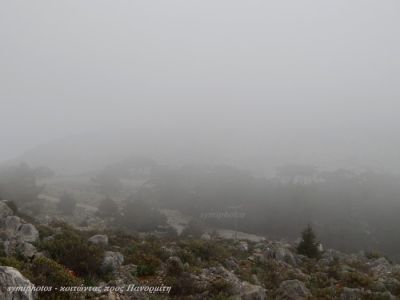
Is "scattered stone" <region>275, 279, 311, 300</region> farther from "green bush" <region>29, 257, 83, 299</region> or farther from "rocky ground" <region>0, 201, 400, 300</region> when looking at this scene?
"green bush" <region>29, 257, 83, 299</region>

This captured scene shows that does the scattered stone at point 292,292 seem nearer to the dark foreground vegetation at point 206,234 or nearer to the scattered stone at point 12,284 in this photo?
the dark foreground vegetation at point 206,234

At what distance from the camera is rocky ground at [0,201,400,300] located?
11.4 metres

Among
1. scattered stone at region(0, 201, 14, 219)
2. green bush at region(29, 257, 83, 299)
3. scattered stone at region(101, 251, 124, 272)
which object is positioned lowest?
scattered stone at region(0, 201, 14, 219)

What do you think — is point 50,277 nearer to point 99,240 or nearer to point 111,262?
point 111,262

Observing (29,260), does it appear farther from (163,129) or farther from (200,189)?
(163,129)

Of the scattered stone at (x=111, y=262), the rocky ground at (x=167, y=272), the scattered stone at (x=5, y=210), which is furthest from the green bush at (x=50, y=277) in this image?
the scattered stone at (x=5, y=210)

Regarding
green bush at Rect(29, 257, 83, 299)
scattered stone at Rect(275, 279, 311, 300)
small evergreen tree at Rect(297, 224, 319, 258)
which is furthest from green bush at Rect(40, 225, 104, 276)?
small evergreen tree at Rect(297, 224, 319, 258)

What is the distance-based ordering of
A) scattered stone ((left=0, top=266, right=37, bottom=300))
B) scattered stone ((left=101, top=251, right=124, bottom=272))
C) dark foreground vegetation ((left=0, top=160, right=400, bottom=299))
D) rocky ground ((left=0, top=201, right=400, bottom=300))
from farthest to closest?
scattered stone ((left=101, top=251, right=124, bottom=272)) → dark foreground vegetation ((left=0, top=160, right=400, bottom=299)) → rocky ground ((left=0, top=201, right=400, bottom=300)) → scattered stone ((left=0, top=266, right=37, bottom=300))

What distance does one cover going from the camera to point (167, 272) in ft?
48.7

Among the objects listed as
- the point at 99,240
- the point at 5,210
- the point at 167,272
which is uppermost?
the point at 5,210

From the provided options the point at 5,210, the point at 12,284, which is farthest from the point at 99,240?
the point at 12,284

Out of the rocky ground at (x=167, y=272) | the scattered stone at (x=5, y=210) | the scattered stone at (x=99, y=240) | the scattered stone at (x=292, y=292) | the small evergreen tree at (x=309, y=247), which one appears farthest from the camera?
the small evergreen tree at (x=309, y=247)

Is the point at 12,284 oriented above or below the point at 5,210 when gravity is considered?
above

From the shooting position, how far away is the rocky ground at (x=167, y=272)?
37.2 feet
